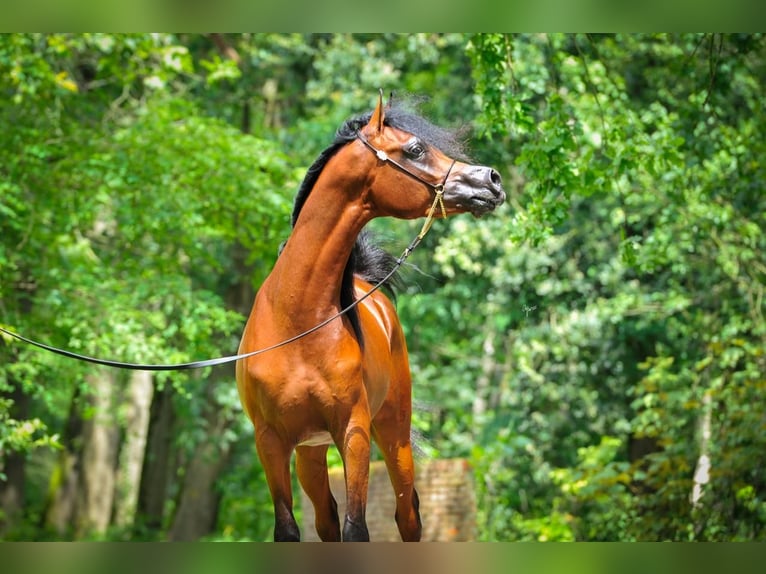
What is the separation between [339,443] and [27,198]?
24.1 feet

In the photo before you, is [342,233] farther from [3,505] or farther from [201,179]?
[3,505]

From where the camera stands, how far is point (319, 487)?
5180 mm

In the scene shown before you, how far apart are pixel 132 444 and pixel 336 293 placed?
18.2 meters

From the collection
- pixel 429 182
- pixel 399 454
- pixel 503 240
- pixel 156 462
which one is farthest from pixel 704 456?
pixel 156 462

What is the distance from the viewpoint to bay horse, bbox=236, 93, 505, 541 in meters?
4.58

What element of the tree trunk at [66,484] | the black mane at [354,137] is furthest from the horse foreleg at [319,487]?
the tree trunk at [66,484]

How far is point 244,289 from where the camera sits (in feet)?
52.2

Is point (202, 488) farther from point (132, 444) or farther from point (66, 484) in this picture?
point (132, 444)

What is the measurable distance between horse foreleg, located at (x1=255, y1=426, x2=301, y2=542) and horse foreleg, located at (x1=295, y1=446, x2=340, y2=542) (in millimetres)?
400

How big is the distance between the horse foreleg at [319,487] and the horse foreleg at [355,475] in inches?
22.7

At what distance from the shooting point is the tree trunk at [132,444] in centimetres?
1867

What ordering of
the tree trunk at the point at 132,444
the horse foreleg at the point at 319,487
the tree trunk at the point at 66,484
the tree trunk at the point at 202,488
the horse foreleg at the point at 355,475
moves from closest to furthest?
the horse foreleg at the point at 355,475, the horse foreleg at the point at 319,487, the tree trunk at the point at 202,488, the tree trunk at the point at 66,484, the tree trunk at the point at 132,444

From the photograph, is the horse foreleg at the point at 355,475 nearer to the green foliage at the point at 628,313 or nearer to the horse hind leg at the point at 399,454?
the horse hind leg at the point at 399,454

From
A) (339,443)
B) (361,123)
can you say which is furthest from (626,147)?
(339,443)
